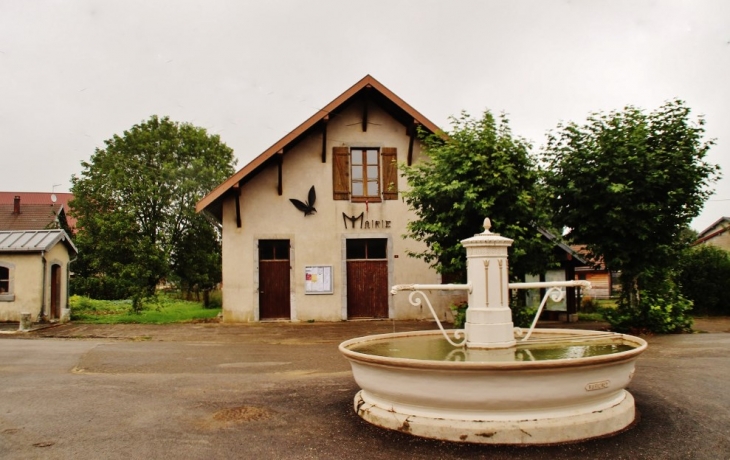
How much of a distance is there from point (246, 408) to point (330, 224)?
12085 millimetres

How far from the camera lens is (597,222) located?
554 inches

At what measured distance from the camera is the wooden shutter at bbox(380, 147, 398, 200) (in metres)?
18.7

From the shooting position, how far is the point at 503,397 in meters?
5.00

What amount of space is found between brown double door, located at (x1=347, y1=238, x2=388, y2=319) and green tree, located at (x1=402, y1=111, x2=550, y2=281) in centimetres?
485

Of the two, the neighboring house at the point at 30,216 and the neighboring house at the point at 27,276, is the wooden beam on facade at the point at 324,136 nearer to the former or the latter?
the neighboring house at the point at 27,276

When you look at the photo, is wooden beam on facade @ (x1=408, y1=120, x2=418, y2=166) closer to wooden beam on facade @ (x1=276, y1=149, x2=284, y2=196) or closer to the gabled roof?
wooden beam on facade @ (x1=276, y1=149, x2=284, y2=196)

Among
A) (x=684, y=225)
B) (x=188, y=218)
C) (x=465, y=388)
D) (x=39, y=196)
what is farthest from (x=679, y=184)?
(x=39, y=196)

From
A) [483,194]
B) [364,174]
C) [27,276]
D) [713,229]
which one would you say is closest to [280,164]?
[364,174]

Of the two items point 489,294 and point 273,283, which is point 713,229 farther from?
point 489,294

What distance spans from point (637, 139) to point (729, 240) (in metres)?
26.4

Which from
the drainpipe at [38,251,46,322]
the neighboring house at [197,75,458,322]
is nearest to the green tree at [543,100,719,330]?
the neighboring house at [197,75,458,322]

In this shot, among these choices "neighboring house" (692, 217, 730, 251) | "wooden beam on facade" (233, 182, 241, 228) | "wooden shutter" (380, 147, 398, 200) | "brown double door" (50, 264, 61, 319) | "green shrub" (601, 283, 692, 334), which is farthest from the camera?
"neighboring house" (692, 217, 730, 251)

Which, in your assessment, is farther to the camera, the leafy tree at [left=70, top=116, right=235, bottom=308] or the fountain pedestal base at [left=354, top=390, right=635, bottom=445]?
the leafy tree at [left=70, top=116, right=235, bottom=308]

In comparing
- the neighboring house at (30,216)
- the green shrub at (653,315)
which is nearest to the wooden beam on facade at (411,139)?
the green shrub at (653,315)
